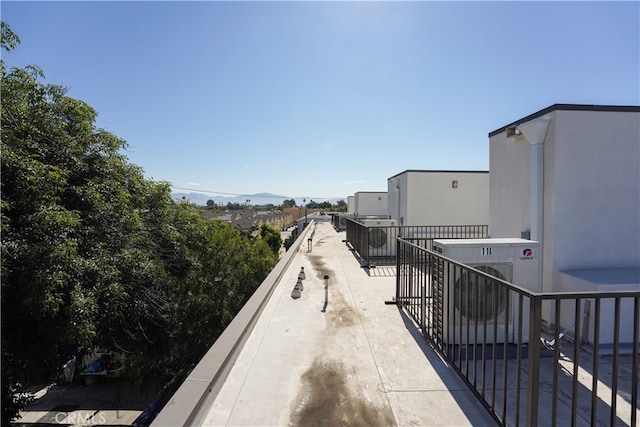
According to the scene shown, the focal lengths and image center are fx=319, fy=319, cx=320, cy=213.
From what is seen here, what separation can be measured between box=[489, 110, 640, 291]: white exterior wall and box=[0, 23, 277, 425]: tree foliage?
665cm

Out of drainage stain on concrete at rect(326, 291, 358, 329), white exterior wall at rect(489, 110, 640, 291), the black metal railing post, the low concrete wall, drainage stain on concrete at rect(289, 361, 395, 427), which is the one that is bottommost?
drainage stain on concrete at rect(289, 361, 395, 427)

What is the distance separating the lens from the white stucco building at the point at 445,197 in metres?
13.0

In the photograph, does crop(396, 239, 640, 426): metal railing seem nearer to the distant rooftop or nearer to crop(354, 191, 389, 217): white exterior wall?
the distant rooftop

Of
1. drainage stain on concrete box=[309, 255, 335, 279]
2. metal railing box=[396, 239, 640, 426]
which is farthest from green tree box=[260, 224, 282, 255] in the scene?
metal railing box=[396, 239, 640, 426]

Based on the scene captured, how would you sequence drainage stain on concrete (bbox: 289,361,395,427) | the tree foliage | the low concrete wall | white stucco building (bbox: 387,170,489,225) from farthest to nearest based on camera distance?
1. white stucco building (bbox: 387,170,489,225)
2. the tree foliage
3. drainage stain on concrete (bbox: 289,361,395,427)
4. the low concrete wall

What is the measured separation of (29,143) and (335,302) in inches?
227

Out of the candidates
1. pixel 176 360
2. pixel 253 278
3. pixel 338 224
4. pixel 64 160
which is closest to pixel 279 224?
pixel 338 224

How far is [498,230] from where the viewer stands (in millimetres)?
5949

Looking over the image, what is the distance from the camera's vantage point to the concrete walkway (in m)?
2.48

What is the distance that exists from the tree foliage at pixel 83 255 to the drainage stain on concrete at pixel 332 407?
3.51 metres

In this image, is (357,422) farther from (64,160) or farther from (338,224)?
(338,224)

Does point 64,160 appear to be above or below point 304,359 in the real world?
above

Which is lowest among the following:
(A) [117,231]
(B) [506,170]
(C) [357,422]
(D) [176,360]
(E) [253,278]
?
(D) [176,360]

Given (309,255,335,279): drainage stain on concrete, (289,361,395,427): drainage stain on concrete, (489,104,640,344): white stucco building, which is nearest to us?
(289,361,395,427): drainage stain on concrete
